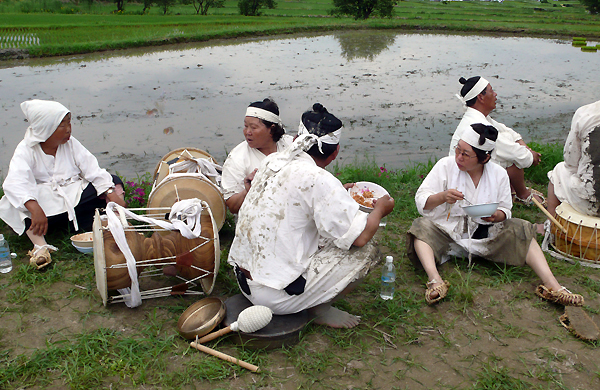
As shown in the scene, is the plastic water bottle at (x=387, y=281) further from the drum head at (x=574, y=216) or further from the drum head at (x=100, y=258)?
the drum head at (x=100, y=258)

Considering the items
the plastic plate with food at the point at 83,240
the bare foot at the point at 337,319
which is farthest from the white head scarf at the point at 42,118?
the bare foot at the point at 337,319

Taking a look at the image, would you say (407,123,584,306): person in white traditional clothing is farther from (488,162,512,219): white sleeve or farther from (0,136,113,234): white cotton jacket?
(0,136,113,234): white cotton jacket

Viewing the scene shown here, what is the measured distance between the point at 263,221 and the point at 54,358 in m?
1.48

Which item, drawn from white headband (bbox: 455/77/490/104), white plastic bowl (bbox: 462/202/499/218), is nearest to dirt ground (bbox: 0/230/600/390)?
white plastic bowl (bbox: 462/202/499/218)

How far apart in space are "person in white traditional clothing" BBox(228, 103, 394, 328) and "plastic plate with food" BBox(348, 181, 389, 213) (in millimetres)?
1027

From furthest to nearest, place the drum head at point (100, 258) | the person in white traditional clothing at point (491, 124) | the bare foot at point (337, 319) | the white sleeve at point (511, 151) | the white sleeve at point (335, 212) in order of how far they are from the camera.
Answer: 1. the white sleeve at point (511, 151)
2. the person in white traditional clothing at point (491, 124)
3. the bare foot at point (337, 319)
4. the drum head at point (100, 258)
5. the white sleeve at point (335, 212)

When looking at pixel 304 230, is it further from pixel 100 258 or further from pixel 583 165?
pixel 583 165

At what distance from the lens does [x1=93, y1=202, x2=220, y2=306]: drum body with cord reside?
314 cm

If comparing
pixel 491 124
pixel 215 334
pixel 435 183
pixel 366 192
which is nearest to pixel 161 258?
pixel 215 334

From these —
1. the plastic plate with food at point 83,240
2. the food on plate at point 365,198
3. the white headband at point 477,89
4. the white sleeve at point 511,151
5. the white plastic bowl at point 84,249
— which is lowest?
the white plastic bowl at point 84,249

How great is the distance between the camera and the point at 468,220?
3812 mm

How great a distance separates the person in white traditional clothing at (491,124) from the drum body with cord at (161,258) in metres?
2.49

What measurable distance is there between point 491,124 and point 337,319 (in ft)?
9.09

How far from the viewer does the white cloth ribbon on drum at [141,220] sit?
3094 mm
